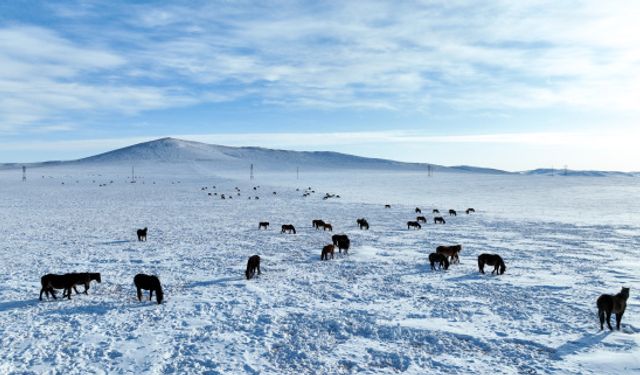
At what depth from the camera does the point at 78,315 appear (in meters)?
11.5

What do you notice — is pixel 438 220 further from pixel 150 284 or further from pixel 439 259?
pixel 150 284

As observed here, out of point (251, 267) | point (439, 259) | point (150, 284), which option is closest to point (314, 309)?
point (251, 267)

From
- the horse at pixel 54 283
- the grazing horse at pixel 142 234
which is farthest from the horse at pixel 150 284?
the grazing horse at pixel 142 234

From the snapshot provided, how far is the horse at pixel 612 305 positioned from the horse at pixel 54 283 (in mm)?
14148

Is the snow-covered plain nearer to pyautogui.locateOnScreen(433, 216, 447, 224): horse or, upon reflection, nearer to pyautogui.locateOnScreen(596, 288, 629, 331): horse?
pyautogui.locateOnScreen(596, 288, 629, 331): horse

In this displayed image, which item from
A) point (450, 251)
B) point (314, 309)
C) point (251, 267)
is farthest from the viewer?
point (450, 251)

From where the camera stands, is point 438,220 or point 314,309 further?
point 438,220

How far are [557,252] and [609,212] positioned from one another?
27.3 metres

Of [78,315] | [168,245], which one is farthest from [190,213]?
[78,315]

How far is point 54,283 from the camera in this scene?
12.6 m

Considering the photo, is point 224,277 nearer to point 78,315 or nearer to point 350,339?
point 78,315

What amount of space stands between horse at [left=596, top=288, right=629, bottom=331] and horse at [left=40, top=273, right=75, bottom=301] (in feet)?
46.4

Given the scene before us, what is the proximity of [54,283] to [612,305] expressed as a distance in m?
14.7

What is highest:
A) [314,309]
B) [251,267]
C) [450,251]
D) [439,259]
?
[450,251]
